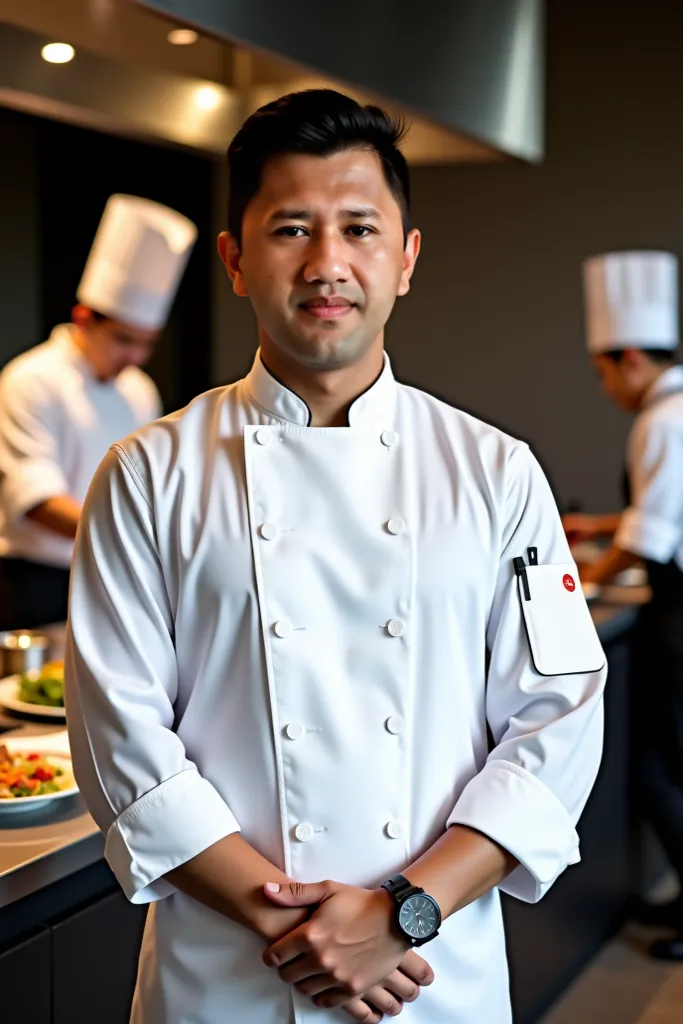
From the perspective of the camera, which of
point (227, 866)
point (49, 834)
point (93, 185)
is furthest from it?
point (93, 185)

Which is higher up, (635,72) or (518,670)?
(635,72)

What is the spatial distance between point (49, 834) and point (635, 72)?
393 centimetres

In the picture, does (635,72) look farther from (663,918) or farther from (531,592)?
(531,592)

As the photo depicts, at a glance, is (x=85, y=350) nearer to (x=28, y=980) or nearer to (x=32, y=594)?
(x=32, y=594)

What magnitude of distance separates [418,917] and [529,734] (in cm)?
20

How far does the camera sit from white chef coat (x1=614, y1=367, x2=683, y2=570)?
3012 mm

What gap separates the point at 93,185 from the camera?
5086mm

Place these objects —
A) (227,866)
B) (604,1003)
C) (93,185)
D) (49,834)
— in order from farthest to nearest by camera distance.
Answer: (93,185) → (604,1003) → (49,834) → (227,866)

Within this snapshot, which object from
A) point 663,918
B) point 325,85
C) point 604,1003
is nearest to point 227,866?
point 325,85

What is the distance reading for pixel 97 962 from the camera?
152 centimetres

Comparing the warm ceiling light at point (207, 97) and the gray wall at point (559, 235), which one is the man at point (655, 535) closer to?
the gray wall at point (559, 235)

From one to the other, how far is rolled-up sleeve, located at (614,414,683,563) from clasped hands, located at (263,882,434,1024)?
2.07 m

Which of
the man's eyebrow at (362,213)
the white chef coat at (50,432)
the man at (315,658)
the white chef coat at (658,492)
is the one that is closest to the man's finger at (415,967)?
the man at (315,658)

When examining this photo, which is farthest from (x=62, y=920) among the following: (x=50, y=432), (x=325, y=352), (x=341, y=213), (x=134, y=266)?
(x=134, y=266)
